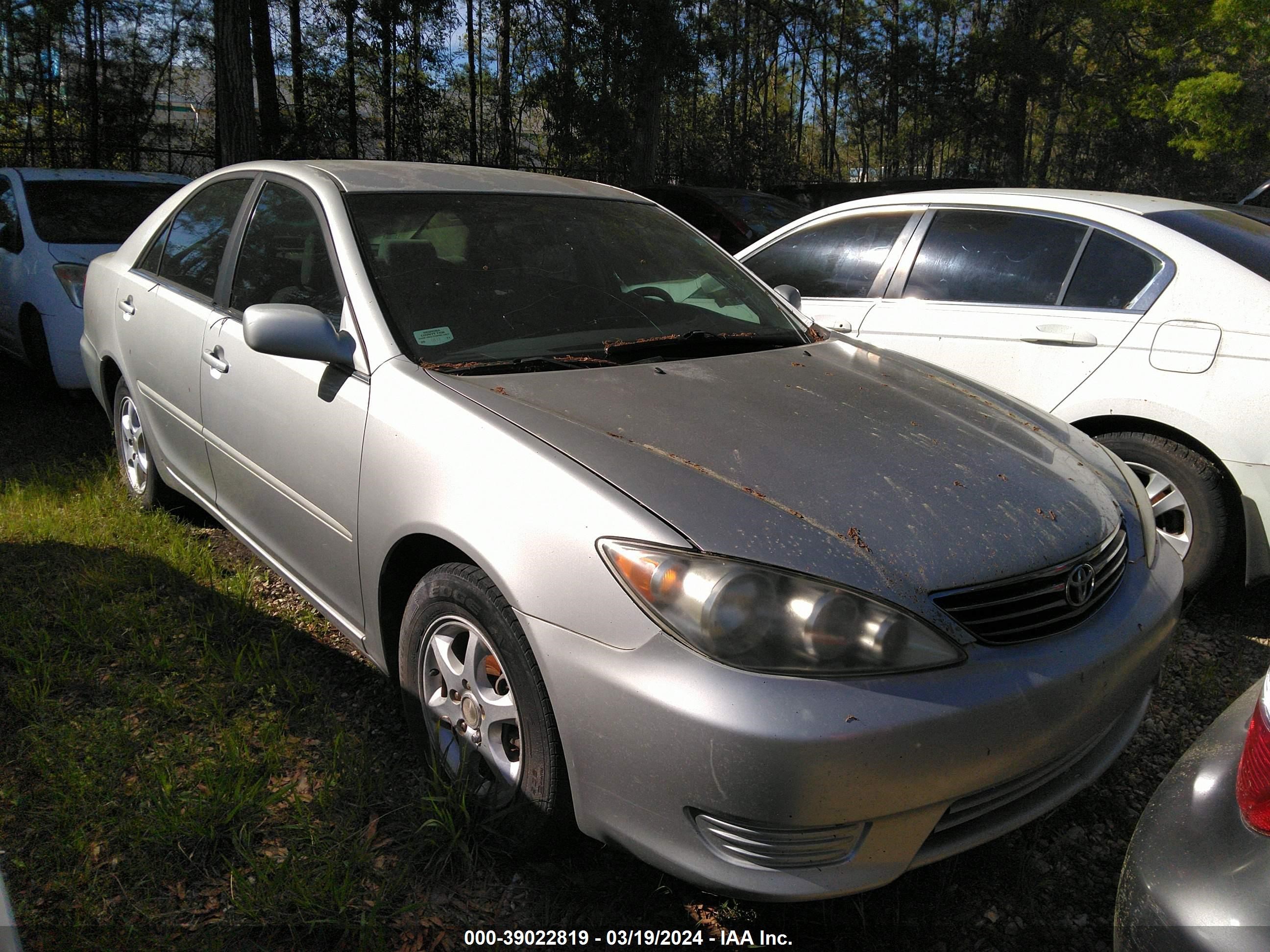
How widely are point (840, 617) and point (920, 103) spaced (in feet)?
75.3

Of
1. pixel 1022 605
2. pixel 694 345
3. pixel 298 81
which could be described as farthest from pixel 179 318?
pixel 298 81

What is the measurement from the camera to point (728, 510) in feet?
6.04

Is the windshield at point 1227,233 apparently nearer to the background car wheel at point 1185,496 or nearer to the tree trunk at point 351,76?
the background car wheel at point 1185,496

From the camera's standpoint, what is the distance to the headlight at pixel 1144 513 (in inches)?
91.0

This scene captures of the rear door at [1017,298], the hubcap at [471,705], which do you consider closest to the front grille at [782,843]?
the hubcap at [471,705]

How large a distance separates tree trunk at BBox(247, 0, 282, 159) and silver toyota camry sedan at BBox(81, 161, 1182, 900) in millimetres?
10377

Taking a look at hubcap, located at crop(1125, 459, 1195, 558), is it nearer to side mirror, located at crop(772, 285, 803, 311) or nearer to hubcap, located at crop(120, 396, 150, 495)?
side mirror, located at crop(772, 285, 803, 311)

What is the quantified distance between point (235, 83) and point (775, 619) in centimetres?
931

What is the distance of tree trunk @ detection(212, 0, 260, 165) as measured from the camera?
29.2ft

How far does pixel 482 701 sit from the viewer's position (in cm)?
211

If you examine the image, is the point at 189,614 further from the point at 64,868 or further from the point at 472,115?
the point at 472,115

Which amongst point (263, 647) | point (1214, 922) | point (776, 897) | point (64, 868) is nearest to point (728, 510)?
point (776, 897)

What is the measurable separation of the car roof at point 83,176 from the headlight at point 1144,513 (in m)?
6.69

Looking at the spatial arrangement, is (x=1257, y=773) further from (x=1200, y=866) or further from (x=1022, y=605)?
(x=1022, y=605)
